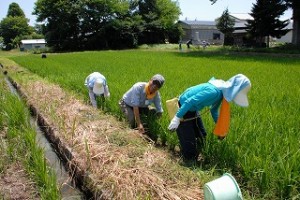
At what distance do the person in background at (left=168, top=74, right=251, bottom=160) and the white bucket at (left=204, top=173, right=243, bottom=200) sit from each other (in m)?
0.84

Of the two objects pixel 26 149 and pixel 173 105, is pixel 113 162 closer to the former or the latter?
pixel 173 105

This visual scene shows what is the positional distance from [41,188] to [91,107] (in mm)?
2975

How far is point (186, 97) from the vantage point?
346cm

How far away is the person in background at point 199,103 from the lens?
3.02 metres

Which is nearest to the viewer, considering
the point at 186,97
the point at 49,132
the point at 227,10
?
the point at 186,97

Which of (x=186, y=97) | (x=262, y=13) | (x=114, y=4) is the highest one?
(x=114, y=4)

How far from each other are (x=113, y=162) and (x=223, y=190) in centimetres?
130

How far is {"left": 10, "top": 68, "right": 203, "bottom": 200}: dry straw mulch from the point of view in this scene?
2838mm

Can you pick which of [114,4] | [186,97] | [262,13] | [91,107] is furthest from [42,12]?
→ [186,97]

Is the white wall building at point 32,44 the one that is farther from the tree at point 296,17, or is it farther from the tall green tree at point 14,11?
the tree at point 296,17

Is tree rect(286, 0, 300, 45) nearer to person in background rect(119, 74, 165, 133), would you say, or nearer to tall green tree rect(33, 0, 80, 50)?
person in background rect(119, 74, 165, 133)

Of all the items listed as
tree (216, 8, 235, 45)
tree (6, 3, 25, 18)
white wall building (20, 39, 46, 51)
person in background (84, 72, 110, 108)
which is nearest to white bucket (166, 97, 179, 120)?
person in background (84, 72, 110, 108)

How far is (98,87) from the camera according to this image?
5484mm

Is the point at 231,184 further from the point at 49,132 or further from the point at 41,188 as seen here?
the point at 49,132
